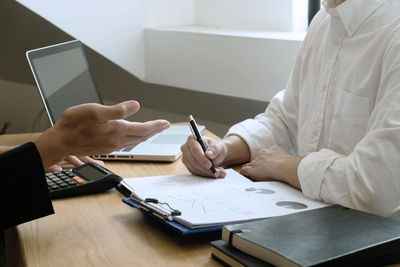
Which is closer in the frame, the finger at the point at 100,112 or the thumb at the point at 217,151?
the finger at the point at 100,112

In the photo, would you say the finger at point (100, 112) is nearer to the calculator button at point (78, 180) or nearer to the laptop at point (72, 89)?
the calculator button at point (78, 180)

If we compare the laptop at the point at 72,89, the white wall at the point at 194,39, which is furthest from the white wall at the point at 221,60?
the laptop at the point at 72,89

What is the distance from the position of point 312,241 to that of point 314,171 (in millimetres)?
348

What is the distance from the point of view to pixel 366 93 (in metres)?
1.23

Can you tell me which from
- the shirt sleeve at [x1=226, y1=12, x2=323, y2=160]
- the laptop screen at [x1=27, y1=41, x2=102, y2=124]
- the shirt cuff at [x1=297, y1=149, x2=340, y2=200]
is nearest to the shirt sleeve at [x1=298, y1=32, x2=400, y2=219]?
the shirt cuff at [x1=297, y1=149, x2=340, y2=200]

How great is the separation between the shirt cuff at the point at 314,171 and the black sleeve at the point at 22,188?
51cm

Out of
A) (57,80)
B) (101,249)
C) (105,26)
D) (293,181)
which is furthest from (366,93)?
(105,26)

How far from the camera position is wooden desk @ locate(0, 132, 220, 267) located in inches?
36.6

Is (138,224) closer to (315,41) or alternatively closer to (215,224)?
(215,224)

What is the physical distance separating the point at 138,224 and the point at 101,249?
0.12 meters

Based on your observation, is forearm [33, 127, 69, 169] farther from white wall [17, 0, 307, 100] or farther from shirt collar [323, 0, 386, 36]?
white wall [17, 0, 307, 100]

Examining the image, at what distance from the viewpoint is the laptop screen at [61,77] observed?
156cm

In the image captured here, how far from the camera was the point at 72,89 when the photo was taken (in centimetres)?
172

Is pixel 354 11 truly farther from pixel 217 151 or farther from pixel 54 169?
pixel 54 169
